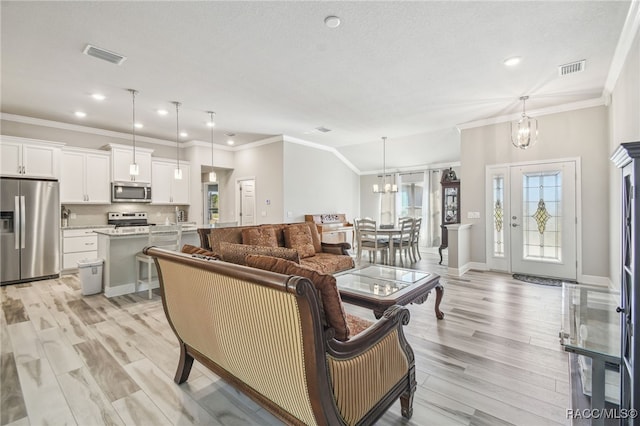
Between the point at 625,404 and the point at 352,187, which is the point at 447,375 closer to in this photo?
the point at 625,404

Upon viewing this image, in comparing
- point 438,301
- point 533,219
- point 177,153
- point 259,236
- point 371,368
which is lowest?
point 438,301

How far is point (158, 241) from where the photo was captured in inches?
159

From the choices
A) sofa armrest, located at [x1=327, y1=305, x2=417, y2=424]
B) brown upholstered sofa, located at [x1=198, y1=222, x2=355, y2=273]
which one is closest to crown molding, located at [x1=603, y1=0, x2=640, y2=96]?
sofa armrest, located at [x1=327, y1=305, x2=417, y2=424]

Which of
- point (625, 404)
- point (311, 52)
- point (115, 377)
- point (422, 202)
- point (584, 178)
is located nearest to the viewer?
point (625, 404)

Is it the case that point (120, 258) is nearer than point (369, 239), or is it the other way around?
point (120, 258)

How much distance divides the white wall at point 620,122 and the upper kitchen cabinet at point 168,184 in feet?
25.4

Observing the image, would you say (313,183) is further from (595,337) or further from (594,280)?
(595,337)

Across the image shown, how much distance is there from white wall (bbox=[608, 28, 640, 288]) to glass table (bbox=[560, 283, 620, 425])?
4.62 feet

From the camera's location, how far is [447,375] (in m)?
2.12

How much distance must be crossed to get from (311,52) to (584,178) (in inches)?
187

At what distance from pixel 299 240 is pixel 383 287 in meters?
1.76

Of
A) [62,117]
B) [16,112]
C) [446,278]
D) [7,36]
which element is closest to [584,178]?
[446,278]

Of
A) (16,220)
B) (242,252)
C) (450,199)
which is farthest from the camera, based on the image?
(450,199)

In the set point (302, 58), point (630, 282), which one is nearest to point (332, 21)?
point (302, 58)
